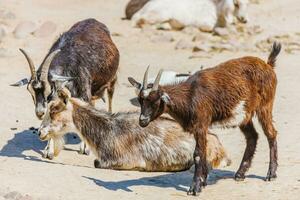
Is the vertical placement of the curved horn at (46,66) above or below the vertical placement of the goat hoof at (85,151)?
above

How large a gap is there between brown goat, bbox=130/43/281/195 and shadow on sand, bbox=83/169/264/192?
0.97 ft

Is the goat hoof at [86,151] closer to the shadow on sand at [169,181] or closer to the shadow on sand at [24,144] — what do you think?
the shadow on sand at [24,144]

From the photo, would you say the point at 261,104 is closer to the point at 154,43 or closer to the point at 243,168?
the point at 243,168

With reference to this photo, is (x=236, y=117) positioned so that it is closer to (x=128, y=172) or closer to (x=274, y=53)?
(x=274, y=53)

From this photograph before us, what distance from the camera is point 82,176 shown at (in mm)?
9688

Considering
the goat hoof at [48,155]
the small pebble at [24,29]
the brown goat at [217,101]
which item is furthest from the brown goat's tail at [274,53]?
the small pebble at [24,29]

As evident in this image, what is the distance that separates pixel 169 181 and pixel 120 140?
3.13 feet

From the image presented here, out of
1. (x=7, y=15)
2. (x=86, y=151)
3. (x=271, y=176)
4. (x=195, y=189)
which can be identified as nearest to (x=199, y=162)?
(x=195, y=189)

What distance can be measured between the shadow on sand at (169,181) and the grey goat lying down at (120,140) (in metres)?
0.22

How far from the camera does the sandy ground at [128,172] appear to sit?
920 centimetres

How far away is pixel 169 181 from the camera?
32.4 ft

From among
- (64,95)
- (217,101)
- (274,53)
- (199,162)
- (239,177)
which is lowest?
(239,177)

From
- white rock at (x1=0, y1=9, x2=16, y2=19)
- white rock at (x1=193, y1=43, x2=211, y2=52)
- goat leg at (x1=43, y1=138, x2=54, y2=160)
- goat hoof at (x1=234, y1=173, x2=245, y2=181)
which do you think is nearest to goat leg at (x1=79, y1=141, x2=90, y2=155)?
goat leg at (x1=43, y1=138, x2=54, y2=160)

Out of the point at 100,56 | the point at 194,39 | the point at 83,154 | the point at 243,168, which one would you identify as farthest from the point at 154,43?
the point at 243,168
